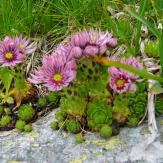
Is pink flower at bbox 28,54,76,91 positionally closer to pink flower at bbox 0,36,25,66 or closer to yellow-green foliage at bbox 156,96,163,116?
pink flower at bbox 0,36,25,66

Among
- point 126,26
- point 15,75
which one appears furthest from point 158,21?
point 15,75

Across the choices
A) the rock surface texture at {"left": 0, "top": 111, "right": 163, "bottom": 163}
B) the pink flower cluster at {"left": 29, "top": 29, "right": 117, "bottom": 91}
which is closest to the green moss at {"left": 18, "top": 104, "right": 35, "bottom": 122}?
the rock surface texture at {"left": 0, "top": 111, "right": 163, "bottom": 163}

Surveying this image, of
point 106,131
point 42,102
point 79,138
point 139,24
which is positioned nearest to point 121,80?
point 106,131

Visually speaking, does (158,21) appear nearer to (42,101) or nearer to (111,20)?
(111,20)

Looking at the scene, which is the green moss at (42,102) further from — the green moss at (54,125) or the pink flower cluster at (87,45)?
the pink flower cluster at (87,45)

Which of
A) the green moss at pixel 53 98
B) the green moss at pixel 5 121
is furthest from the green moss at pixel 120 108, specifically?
the green moss at pixel 5 121
